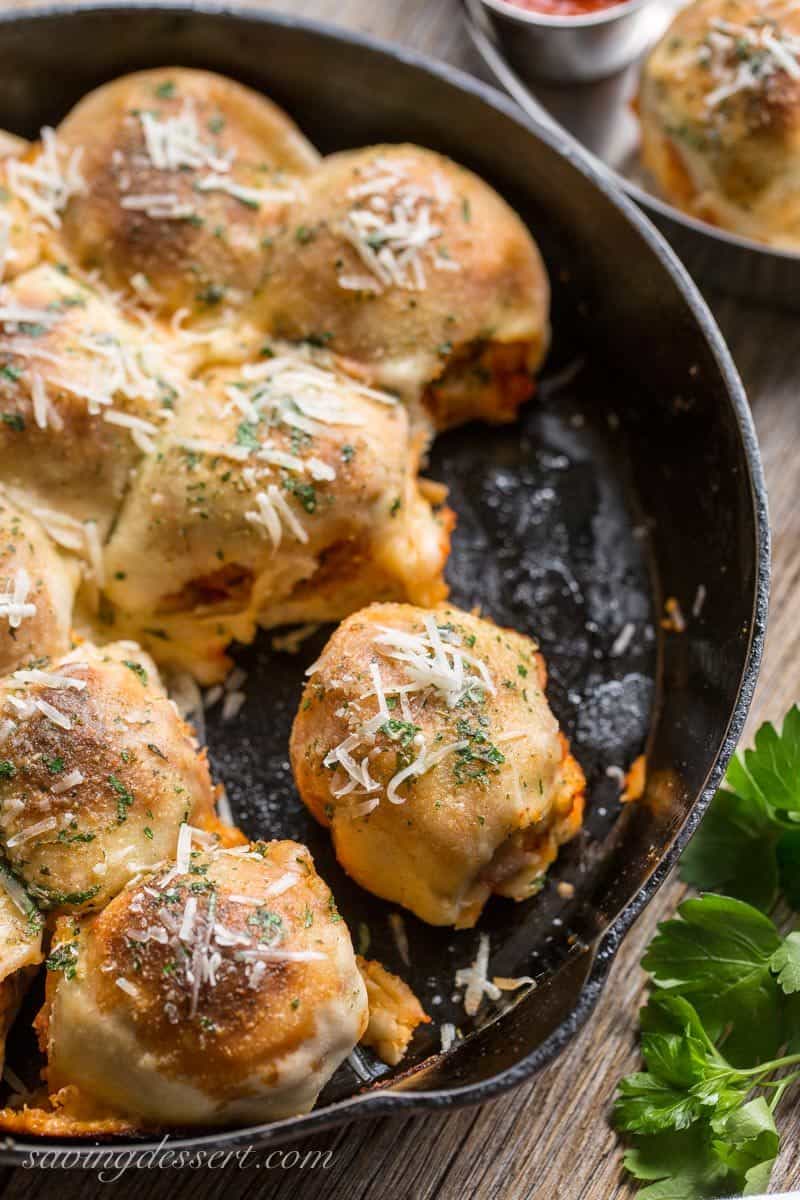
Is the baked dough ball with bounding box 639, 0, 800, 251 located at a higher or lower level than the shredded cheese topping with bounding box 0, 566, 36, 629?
higher

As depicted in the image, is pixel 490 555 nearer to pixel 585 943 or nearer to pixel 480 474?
pixel 480 474

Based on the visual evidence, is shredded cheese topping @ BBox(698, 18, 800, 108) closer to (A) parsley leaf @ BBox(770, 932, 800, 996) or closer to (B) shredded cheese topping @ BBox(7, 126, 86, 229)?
(B) shredded cheese topping @ BBox(7, 126, 86, 229)

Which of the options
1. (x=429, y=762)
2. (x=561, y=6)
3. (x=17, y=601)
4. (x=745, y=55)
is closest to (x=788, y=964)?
(x=429, y=762)

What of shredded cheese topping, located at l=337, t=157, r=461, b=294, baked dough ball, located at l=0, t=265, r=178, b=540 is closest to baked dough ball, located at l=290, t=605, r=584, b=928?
baked dough ball, located at l=0, t=265, r=178, b=540

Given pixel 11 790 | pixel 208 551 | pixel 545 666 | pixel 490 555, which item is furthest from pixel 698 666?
pixel 11 790

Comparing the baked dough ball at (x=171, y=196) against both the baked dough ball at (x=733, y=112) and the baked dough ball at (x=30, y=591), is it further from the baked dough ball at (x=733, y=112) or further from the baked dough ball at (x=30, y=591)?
the baked dough ball at (x=733, y=112)

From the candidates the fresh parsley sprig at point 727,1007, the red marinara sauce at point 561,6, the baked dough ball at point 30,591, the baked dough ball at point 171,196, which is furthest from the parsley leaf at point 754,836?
the red marinara sauce at point 561,6
